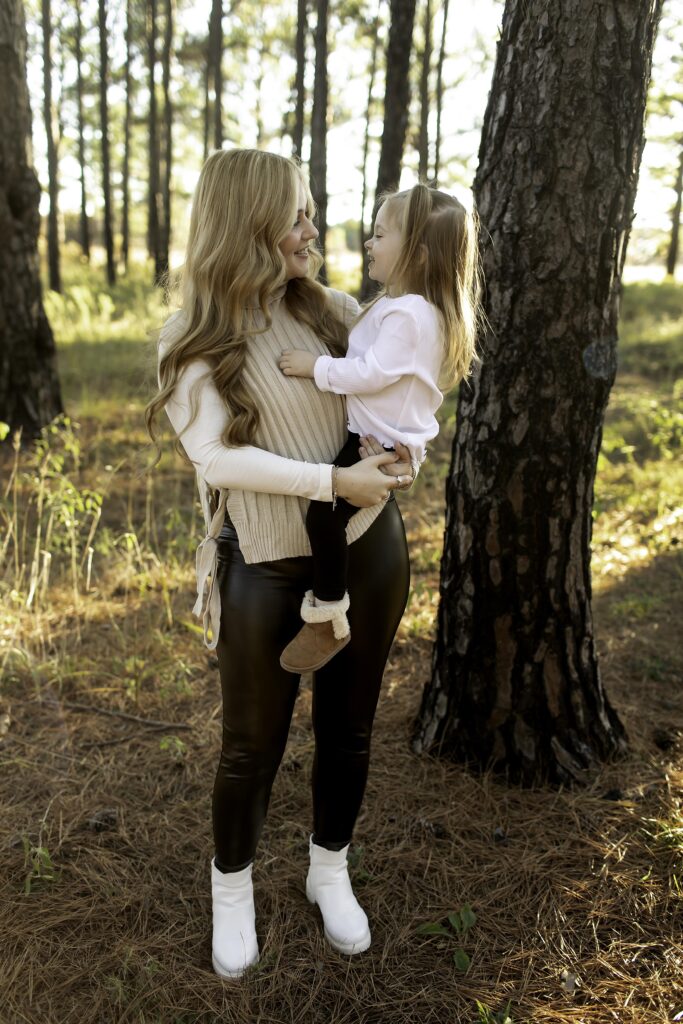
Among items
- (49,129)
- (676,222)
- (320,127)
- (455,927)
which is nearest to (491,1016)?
(455,927)

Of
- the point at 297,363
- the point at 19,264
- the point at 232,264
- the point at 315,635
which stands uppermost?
the point at 232,264

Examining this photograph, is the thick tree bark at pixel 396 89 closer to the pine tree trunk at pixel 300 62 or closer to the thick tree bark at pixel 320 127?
the thick tree bark at pixel 320 127

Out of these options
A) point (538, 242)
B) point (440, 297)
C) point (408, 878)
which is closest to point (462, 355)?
point (440, 297)

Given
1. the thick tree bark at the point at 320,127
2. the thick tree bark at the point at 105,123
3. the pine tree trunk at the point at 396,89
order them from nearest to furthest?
1. the pine tree trunk at the point at 396,89
2. the thick tree bark at the point at 320,127
3. the thick tree bark at the point at 105,123

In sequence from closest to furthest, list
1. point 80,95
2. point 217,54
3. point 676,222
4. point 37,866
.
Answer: point 37,866, point 217,54, point 80,95, point 676,222

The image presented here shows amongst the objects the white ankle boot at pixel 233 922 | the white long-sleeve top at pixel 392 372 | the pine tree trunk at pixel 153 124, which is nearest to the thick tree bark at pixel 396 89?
the white long-sleeve top at pixel 392 372

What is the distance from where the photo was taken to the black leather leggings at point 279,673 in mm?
1959

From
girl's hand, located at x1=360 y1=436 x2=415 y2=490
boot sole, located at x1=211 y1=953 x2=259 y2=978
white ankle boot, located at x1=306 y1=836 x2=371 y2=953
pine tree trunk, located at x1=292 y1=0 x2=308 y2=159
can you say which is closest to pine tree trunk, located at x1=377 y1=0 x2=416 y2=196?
pine tree trunk, located at x1=292 y1=0 x2=308 y2=159

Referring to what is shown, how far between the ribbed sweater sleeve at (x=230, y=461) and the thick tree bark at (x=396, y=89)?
630 cm

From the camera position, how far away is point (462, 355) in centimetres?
206

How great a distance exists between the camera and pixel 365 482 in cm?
186

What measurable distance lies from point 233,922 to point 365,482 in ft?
4.19

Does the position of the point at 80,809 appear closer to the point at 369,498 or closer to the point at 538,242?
the point at 369,498

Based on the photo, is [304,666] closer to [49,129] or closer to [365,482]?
[365,482]
